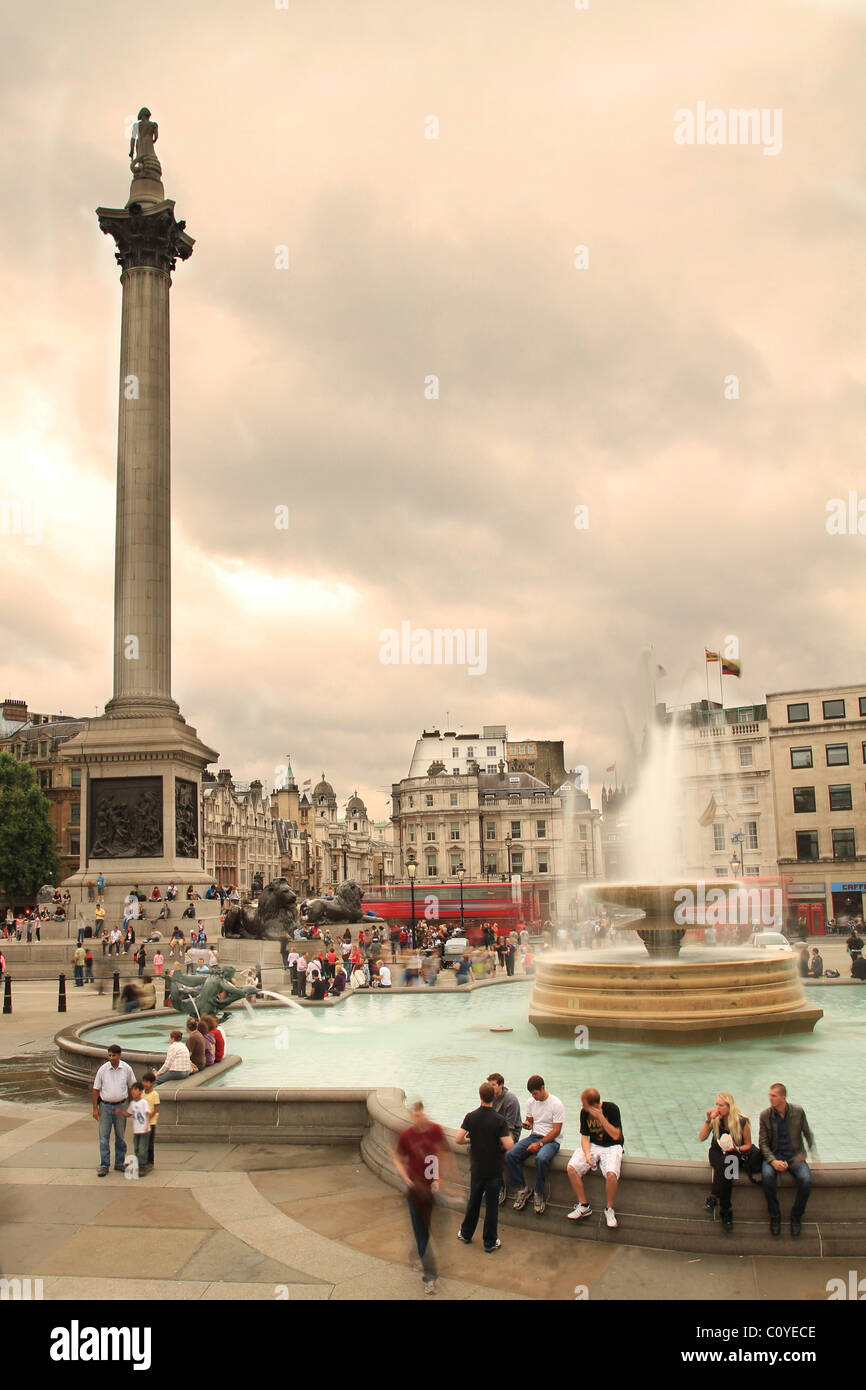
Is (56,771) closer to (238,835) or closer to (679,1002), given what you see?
(238,835)

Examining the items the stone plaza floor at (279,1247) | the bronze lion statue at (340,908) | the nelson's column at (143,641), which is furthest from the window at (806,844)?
the stone plaza floor at (279,1247)

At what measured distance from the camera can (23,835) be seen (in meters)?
72.2

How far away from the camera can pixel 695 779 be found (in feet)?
214

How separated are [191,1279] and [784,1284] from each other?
4.58 meters

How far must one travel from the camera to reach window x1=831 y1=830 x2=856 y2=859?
58312mm

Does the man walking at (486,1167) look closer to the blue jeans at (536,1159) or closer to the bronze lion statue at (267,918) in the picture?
the blue jeans at (536,1159)

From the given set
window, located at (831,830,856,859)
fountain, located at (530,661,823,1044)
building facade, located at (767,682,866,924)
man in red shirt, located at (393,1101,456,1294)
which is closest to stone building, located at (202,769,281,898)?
building facade, located at (767,682,866,924)

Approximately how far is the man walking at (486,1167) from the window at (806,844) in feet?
184

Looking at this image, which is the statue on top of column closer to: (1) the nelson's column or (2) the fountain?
(1) the nelson's column

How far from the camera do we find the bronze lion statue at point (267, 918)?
35656 mm

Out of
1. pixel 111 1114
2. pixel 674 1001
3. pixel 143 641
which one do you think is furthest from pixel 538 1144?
pixel 143 641

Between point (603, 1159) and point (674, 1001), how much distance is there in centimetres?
698

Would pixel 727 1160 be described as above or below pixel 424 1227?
above

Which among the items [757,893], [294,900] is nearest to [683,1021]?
[294,900]
